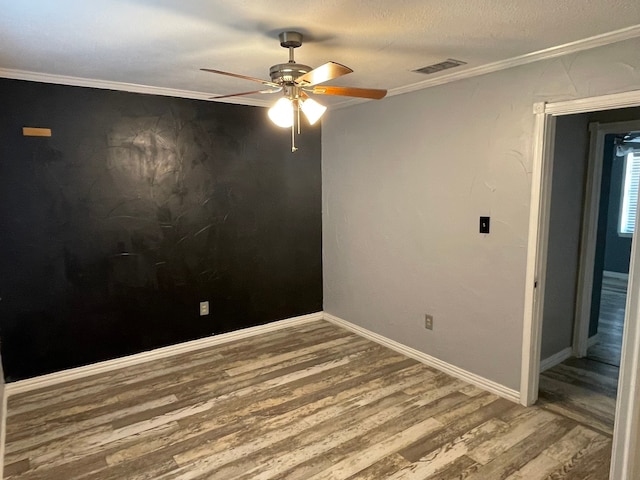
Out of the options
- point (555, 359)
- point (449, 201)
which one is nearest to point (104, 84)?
point (449, 201)

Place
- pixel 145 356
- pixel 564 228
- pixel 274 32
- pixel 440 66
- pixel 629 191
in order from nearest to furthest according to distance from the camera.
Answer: pixel 274 32
pixel 440 66
pixel 564 228
pixel 145 356
pixel 629 191

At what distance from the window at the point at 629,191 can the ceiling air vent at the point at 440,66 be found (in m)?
5.55

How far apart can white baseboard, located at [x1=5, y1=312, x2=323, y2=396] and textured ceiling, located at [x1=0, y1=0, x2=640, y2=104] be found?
2.25 metres

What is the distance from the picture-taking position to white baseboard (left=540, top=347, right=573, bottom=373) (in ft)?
11.5

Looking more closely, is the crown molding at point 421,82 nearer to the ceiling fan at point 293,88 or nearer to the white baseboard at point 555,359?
the ceiling fan at point 293,88

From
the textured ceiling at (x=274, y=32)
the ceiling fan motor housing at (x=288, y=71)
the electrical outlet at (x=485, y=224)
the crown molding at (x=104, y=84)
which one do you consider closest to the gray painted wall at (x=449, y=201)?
the electrical outlet at (x=485, y=224)

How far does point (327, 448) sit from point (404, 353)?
4.93 ft

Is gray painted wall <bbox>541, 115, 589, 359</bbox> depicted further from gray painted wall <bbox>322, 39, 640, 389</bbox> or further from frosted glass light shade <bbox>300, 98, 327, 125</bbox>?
frosted glass light shade <bbox>300, 98, 327, 125</bbox>

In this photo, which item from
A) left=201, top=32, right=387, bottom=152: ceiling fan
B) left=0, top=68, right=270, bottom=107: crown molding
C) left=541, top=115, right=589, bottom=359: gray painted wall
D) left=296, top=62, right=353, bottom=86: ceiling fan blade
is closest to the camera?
left=296, top=62, right=353, bottom=86: ceiling fan blade

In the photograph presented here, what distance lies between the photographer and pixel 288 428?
271 centimetres

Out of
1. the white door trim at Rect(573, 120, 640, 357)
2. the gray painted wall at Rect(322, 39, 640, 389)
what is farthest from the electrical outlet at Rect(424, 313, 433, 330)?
the white door trim at Rect(573, 120, 640, 357)

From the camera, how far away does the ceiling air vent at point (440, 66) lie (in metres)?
2.75

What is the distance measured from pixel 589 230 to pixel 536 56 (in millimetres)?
1717

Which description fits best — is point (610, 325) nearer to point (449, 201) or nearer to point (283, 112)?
point (449, 201)
